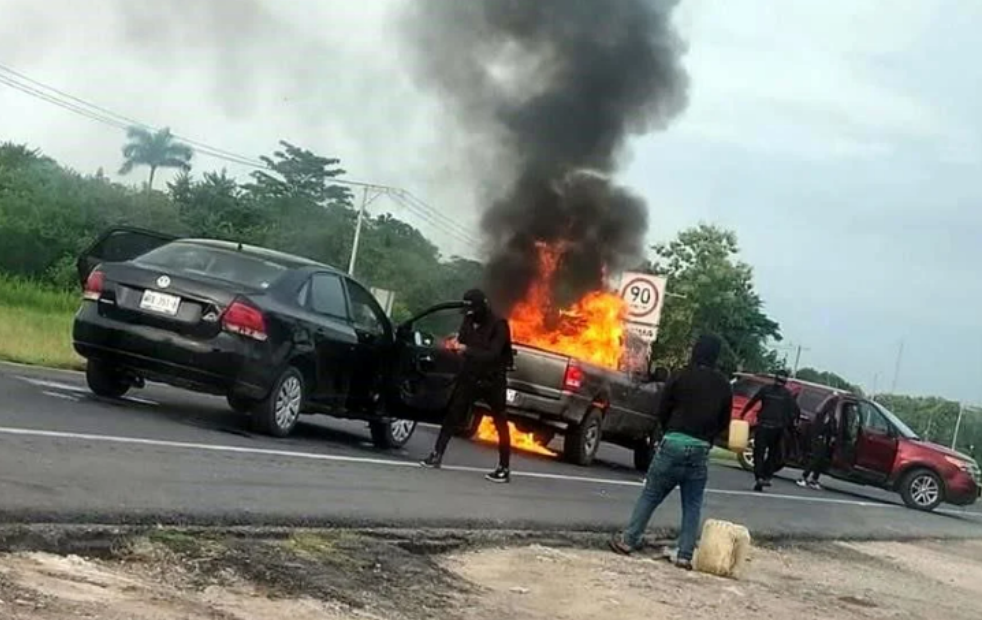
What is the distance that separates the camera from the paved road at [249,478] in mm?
7973

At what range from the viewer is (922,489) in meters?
24.2

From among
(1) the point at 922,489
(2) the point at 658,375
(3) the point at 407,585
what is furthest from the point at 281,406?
(1) the point at 922,489

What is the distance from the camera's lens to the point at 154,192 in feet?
149

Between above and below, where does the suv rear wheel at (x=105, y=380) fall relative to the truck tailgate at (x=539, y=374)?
below

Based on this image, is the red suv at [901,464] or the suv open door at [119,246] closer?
the suv open door at [119,246]

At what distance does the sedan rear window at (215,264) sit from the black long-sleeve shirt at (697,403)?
3.82 meters

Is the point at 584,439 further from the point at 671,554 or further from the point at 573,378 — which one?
the point at 671,554

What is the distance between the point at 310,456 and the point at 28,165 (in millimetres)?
38486

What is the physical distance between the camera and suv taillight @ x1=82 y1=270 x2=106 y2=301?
11.8 meters

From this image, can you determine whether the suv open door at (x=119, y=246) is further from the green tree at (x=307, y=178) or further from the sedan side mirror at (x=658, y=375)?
the green tree at (x=307, y=178)

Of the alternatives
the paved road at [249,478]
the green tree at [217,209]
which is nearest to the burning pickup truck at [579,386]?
the paved road at [249,478]

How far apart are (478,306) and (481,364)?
1.66ft

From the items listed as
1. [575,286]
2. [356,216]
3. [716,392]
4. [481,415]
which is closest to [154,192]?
[356,216]

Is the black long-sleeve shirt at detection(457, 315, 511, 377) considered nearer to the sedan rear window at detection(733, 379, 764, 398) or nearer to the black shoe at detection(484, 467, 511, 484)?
the black shoe at detection(484, 467, 511, 484)
